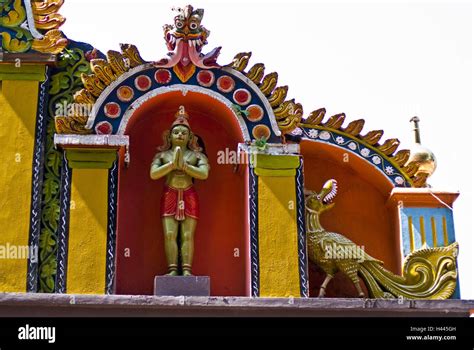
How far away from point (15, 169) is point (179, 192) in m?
1.69

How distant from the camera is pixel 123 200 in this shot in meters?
12.5

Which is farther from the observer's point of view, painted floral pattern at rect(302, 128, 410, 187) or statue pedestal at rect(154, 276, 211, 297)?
painted floral pattern at rect(302, 128, 410, 187)

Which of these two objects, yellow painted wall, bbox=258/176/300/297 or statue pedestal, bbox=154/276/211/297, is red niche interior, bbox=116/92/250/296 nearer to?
yellow painted wall, bbox=258/176/300/297

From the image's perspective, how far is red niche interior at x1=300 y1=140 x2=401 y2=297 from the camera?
503 inches

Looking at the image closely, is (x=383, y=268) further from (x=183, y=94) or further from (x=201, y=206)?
(x=183, y=94)

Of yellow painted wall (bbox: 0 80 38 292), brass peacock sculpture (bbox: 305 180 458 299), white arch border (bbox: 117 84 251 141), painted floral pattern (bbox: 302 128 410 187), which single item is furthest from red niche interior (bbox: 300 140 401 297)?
yellow painted wall (bbox: 0 80 38 292)

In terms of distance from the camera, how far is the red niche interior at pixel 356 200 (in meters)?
12.8

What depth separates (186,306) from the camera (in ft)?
36.9

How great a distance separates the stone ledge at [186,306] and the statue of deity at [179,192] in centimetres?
64

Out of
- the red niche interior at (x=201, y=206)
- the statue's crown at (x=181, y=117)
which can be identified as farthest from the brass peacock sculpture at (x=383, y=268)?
the statue's crown at (x=181, y=117)

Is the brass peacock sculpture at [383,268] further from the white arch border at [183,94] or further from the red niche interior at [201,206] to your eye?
the white arch border at [183,94]

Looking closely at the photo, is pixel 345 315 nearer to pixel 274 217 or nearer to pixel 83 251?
pixel 274 217

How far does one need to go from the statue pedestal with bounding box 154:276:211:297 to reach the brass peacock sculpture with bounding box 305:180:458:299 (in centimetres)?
128
